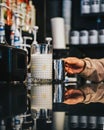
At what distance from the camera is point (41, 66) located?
138cm

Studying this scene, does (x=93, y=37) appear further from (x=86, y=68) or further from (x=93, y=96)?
(x=93, y=96)

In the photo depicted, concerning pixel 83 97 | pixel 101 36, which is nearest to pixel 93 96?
pixel 83 97

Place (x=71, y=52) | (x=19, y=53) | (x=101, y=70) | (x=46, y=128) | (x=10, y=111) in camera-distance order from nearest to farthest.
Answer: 1. (x=46, y=128)
2. (x=10, y=111)
3. (x=19, y=53)
4. (x=101, y=70)
5. (x=71, y=52)

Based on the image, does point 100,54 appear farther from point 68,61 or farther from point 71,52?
point 68,61

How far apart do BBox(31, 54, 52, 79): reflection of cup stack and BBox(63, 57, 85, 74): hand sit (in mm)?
227

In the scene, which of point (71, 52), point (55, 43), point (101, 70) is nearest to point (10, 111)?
point (101, 70)

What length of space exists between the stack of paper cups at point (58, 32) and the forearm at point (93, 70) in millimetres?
787

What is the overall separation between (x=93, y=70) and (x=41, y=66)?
624mm

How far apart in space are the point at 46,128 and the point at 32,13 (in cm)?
259

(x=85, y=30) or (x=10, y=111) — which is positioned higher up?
(x=85, y=30)

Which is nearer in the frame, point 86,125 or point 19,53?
point 86,125

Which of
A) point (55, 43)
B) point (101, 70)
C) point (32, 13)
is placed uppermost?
point (32, 13)

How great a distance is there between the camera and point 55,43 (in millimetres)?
2824

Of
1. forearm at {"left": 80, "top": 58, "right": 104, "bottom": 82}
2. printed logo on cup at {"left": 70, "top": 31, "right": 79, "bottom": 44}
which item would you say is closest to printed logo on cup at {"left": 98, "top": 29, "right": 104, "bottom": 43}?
printed logo on cup at {"left": 70, "top": 31, "right": 79, "bottom": 44}
